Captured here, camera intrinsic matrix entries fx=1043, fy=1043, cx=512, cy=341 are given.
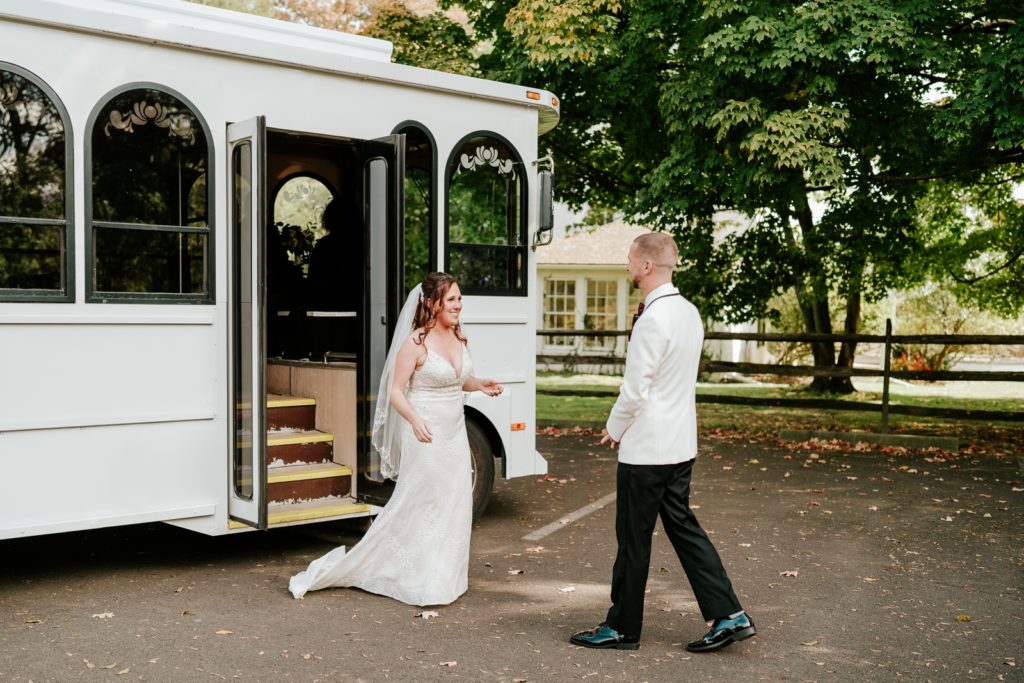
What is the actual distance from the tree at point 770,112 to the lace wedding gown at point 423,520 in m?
5.78

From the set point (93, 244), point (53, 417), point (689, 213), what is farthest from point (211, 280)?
point (689, 213)

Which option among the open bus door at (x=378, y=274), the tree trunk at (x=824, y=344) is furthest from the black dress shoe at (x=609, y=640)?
the tree trunk at (x=824, y=344)

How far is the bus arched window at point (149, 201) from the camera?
584 cm

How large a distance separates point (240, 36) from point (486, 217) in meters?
2.19

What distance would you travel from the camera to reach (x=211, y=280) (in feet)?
20.5

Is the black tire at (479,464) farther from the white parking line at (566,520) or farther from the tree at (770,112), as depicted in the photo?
the tree at (770,112)

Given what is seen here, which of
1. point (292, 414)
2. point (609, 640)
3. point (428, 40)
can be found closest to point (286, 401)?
point (292, 414)

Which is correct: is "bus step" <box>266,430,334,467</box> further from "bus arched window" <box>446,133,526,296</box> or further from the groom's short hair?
the groom's short hair

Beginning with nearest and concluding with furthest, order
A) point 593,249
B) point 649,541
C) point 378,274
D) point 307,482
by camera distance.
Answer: point 649,541 → point 378,274 → point 307,482 → point 593,249

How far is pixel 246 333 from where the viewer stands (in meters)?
6.24

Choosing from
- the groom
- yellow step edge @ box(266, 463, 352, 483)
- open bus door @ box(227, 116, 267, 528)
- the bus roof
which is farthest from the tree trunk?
the groom

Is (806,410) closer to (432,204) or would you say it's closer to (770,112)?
(770,112)

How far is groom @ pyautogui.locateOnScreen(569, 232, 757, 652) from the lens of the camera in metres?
4.80

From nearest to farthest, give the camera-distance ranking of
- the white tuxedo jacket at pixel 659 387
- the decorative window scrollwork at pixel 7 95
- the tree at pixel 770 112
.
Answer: the white tuxedo jacket at pixel 659 387
the decorative window scrollwork at pixel 7 95
the tree at pixel 770 112
